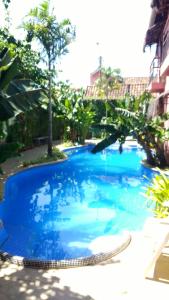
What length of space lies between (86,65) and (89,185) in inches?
2074

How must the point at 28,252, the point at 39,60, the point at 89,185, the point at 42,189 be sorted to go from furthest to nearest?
the point at 39,60 → the point at 89,185 → the point at 42,189 → the point at 28,252

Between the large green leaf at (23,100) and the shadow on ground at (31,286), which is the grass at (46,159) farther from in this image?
the shadow on ground at (31,286)

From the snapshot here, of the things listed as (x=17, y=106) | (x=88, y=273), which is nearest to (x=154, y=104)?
(x=17, y=106)

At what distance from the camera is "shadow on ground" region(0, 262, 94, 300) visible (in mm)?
4430

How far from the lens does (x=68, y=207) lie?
10.9 m

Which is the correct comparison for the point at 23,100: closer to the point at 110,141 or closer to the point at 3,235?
the point at 3,235

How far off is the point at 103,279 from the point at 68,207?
19.7 ft

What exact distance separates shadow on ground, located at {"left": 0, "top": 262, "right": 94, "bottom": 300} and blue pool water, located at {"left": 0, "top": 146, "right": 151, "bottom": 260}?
66.8 inches

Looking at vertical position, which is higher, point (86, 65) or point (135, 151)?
point (86, 65)

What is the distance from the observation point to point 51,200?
11773mm

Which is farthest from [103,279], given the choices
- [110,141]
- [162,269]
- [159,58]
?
[159,58]

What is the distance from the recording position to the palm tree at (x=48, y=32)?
16.4 meters

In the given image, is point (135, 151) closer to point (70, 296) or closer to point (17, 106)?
point (17, 106)

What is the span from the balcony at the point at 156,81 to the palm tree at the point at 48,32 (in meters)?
6.56
